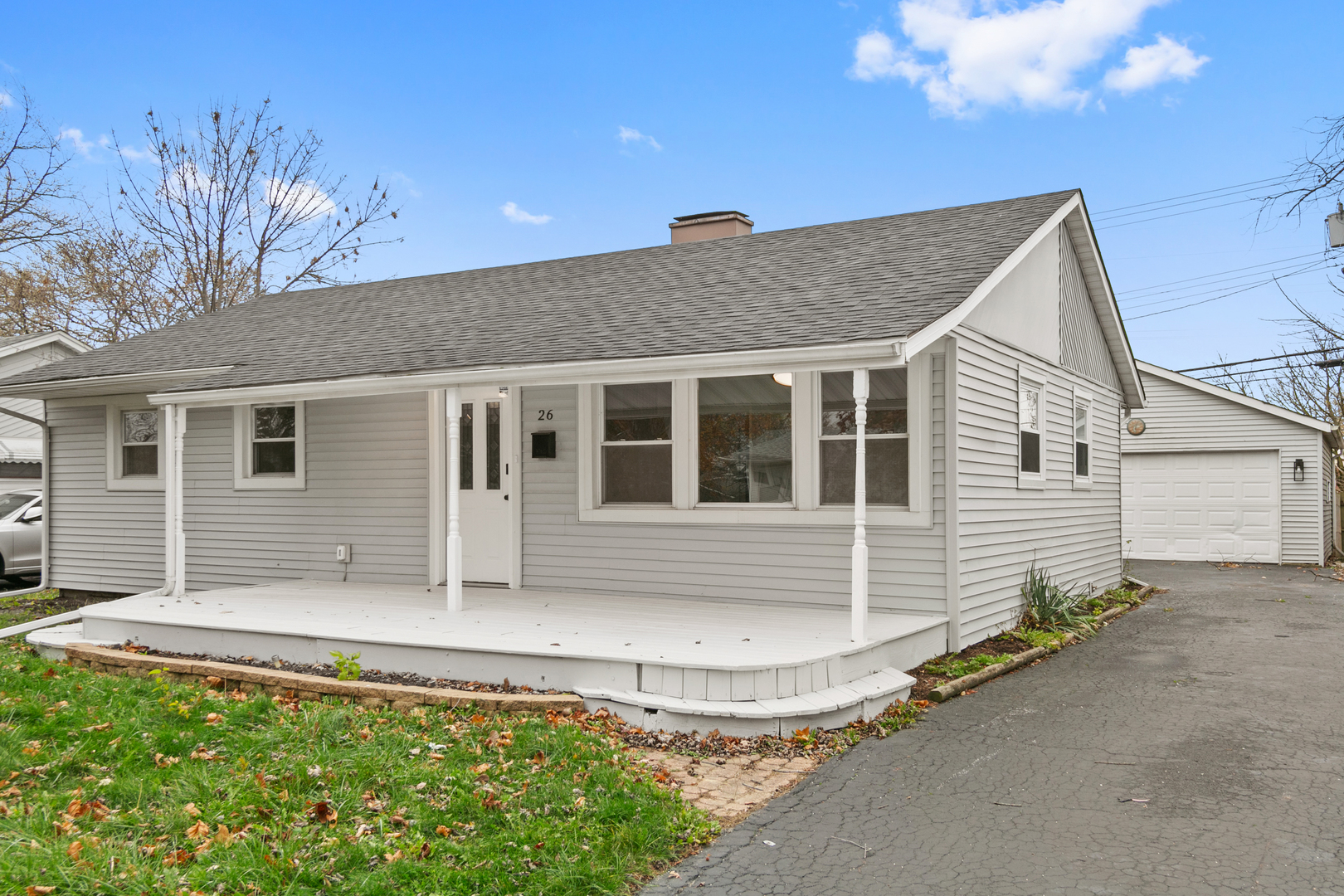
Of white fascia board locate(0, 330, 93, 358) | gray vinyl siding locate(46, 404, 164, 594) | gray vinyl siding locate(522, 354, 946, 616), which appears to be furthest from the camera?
white fascia board locate(0, 330, 93, 358)

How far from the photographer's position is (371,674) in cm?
693

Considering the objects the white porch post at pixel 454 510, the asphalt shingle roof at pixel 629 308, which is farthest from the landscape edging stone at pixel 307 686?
the asphalt shingle roof at pixel 629 308

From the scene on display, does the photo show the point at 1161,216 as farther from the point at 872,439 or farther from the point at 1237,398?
the point at 872,439

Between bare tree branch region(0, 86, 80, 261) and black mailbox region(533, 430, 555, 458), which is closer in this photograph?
black mailbox region(533, 430, 555, 458)

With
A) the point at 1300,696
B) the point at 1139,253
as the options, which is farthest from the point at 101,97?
the point at 1139,253

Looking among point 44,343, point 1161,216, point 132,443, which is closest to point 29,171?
point 44,343

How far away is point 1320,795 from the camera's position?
15.1ft

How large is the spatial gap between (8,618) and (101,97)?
15555mm

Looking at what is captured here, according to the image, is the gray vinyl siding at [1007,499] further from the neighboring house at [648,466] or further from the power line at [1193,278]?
the power line at [1193,278]

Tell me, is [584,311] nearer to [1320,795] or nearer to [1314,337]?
[1320,795]

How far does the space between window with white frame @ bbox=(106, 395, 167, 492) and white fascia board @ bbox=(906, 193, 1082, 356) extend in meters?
10.2

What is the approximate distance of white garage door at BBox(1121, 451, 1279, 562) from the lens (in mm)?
18094

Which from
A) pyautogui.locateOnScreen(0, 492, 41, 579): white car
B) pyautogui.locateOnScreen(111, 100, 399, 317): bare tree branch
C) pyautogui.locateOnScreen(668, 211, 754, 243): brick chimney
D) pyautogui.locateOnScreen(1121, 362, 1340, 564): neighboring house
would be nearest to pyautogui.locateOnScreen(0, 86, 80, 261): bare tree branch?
pyautogui.locateOnScreen(111, 100, 399, 317): bare tree branch

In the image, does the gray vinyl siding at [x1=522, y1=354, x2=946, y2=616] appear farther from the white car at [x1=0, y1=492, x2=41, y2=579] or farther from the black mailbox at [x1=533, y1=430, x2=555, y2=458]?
the white car at [x1=0, y1=492, x2=41, y2=579]
